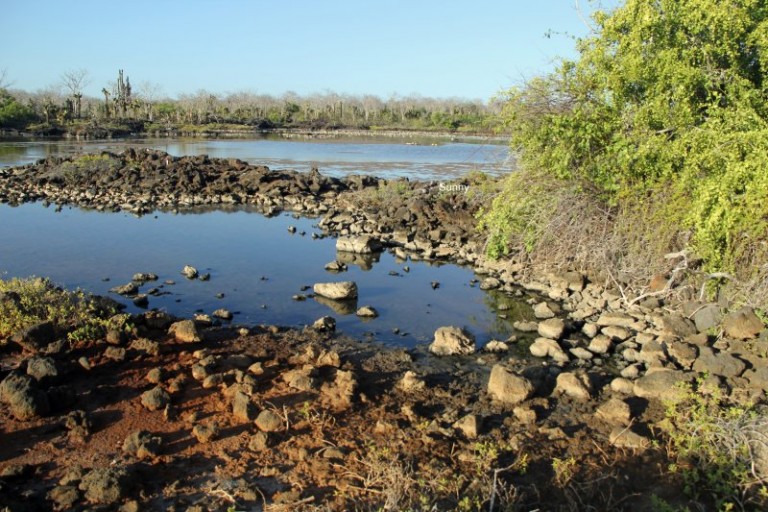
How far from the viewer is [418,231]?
60.3ft

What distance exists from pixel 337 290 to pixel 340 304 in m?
0.34

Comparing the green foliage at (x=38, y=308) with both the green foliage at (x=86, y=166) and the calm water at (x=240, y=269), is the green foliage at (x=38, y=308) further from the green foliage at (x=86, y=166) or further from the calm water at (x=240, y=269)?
the green foliage at (x=86, y=166)

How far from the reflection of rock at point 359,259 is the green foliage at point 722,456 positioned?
9604 mm

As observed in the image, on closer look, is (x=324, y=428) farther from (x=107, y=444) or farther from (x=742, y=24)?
(x=742, y=24)

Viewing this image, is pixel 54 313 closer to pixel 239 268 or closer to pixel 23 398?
pixel 23 398

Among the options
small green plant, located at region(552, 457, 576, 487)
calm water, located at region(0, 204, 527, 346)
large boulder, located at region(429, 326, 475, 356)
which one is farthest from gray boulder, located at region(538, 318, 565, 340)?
small green plant, located at region(552, 457, 576, 487)

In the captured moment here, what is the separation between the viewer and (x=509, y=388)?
7605mm

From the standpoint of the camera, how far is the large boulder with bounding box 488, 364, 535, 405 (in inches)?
298

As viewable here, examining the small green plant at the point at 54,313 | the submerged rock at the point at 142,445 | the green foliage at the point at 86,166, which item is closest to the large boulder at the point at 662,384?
the submerged rock at the point at 142,445

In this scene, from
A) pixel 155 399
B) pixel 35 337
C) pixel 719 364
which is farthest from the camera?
pixel 35 337

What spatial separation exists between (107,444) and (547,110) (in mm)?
10007

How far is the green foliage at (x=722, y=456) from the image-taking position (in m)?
5.48

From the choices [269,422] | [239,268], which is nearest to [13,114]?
[239,268]

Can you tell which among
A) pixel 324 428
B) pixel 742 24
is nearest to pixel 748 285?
pixel 742 24
